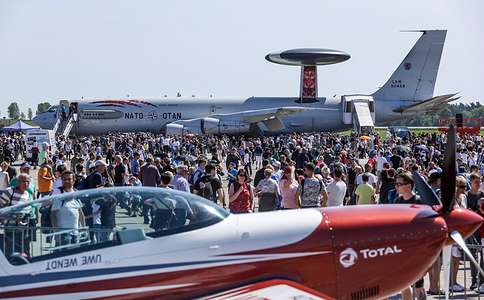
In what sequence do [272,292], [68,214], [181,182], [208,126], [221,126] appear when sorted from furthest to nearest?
1. [221,126]
2. [208,126]
3. [181,182]
4. [68,214]
5. [272,292]

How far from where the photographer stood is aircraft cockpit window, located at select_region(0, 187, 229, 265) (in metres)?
4.82

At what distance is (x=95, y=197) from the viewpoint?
17.3 feet

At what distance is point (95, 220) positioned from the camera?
5.14 metres

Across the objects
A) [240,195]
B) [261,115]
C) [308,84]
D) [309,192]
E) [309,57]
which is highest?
[309,57]

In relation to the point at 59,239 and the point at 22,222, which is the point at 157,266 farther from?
the point at 22,222

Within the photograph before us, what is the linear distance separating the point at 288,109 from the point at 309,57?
9511 mm

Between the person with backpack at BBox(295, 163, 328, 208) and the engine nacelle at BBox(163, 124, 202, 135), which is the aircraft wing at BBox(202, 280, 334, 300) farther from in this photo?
the engine nacelle at BBox(163, 124, 202, 135)

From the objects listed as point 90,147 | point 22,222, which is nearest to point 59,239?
point 22,222

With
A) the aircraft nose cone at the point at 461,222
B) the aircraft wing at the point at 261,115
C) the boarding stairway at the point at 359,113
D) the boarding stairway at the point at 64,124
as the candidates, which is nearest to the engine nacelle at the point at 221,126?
the aircraft wing at the point at 261,115

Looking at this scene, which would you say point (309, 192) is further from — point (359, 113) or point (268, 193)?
point (359, 113)

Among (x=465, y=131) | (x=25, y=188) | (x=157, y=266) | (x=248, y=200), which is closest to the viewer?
(x=157, y=266)

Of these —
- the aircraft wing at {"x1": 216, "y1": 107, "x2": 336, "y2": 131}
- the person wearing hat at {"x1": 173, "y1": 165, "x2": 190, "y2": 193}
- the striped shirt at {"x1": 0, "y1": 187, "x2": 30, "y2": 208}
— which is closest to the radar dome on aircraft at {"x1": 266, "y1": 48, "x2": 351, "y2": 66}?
the aircraft wing at {"x1": 216, "y1": 107, "x2": 336, "y2": 131}

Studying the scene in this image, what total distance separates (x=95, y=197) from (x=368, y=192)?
625cm

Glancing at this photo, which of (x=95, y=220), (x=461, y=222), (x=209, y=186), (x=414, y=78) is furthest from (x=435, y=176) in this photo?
(x=414, y=78)
